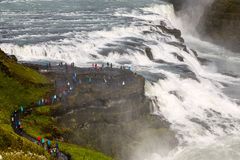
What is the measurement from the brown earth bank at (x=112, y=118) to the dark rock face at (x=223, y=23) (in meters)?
49.1

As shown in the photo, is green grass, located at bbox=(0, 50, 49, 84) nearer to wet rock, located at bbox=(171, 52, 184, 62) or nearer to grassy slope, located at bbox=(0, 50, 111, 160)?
grassy slope, located at bbox=(0, 50, 111, 160)

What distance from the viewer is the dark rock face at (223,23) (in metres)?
92.7

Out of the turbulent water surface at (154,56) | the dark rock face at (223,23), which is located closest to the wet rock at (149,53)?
the turbulent water surface at (154,56)

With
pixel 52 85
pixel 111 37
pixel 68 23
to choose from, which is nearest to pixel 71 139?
pixel 52 85

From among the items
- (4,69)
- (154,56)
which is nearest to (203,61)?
(154,56)

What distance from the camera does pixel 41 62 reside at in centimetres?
5838

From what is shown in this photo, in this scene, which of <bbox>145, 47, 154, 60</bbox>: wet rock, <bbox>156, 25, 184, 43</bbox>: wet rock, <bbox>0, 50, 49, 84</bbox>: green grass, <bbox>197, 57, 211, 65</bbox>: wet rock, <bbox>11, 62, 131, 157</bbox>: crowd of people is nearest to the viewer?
<bbox>11, 62, 131, 157</bbox>: crowd of people

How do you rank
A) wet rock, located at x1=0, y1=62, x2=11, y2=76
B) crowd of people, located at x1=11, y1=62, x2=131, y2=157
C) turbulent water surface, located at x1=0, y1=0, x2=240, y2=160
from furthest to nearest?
turbulent water surface, located at x1=0, y1=0, x2=240, y2=160 < wet rock, located at x1=0, y1=62, x2=11, y2=76 < crowd of people, located at x1=11, y1=62, x2=131, y2=157

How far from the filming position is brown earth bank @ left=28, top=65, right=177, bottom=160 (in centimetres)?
4016

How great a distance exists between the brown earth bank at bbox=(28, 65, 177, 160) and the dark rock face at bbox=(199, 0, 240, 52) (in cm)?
4912

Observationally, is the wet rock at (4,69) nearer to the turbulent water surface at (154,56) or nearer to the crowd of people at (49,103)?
the crowd of people at (49,103)

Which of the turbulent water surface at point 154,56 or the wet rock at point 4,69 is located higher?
the wet rock at point 4,69

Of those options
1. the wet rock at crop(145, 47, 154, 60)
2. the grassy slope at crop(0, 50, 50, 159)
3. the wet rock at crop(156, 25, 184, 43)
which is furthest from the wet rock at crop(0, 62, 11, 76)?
the wet rock at crop(156, 25, 184, 43)

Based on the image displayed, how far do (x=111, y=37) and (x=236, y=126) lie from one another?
98.6ft
